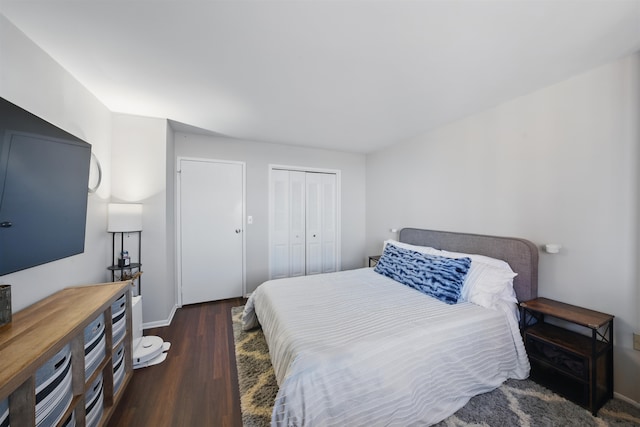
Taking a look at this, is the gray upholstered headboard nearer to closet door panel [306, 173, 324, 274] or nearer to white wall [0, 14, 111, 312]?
closet door panel [306, 173, 324, 274]

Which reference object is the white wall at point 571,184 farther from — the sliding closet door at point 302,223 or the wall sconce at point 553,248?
the sliding closet door at point 302,223

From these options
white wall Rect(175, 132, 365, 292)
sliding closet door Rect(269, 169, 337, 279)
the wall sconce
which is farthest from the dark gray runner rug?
sliding closet door Rect(269, 169, 337, 279)

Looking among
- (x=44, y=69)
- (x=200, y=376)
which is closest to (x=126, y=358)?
(x=200, y=376)

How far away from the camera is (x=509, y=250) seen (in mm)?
2107

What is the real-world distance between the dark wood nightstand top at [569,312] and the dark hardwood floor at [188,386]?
2.27m

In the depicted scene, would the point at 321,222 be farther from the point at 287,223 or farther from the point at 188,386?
the point at 188,386

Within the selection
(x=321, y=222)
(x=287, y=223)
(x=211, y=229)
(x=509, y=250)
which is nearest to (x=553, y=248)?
(x=509, y=250)

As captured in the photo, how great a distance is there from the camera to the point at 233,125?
2.91 meters

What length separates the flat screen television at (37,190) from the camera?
116 cm

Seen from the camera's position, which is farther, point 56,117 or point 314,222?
point 314,222

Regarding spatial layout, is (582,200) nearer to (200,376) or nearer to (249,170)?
(200,376)

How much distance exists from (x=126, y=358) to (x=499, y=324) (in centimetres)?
288

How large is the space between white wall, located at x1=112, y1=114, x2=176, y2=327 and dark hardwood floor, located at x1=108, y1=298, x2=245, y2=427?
0.40m

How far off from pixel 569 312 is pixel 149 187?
3990mm
